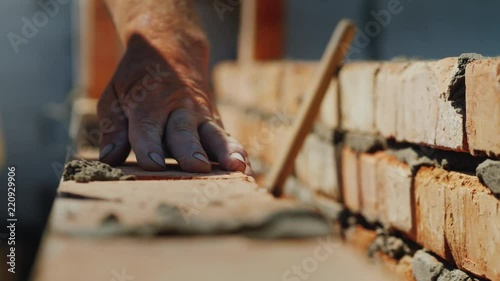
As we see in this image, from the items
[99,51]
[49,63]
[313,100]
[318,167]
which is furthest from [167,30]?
[49,63]

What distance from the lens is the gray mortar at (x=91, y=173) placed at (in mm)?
1664

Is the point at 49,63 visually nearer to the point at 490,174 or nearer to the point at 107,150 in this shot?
the point at 107,150

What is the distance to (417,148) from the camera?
231 cm

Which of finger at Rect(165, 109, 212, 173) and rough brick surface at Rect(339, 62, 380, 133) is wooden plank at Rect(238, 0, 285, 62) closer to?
rough brick surface at Rect(339, 62, 380, 133)

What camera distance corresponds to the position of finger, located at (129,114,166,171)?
178 centimetres

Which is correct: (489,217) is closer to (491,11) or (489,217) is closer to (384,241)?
(384,241)

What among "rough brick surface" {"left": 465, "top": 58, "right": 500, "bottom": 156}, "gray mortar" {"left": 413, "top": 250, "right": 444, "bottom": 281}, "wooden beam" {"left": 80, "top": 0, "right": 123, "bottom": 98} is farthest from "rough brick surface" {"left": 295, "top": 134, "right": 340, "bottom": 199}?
"wooden beam" {"left": 80, "top": 0, "right": 123, "bottom": 98}

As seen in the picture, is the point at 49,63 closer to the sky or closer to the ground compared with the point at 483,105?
closer to the ground

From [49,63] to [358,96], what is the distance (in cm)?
792

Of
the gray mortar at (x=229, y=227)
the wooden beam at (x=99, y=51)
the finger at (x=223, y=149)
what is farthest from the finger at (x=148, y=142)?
the wooden beam at (x=99, y=51)

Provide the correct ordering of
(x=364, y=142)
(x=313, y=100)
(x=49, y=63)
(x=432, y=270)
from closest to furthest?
(x=432, y=270)
(x=364, y=142)
(x=313, y=100)
(x=49, y=63)

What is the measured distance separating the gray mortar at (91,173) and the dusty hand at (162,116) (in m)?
0.10

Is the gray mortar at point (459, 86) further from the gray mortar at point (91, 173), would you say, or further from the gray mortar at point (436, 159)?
the gray mortar at point (91, 173)

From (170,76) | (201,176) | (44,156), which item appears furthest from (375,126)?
(44,156)
